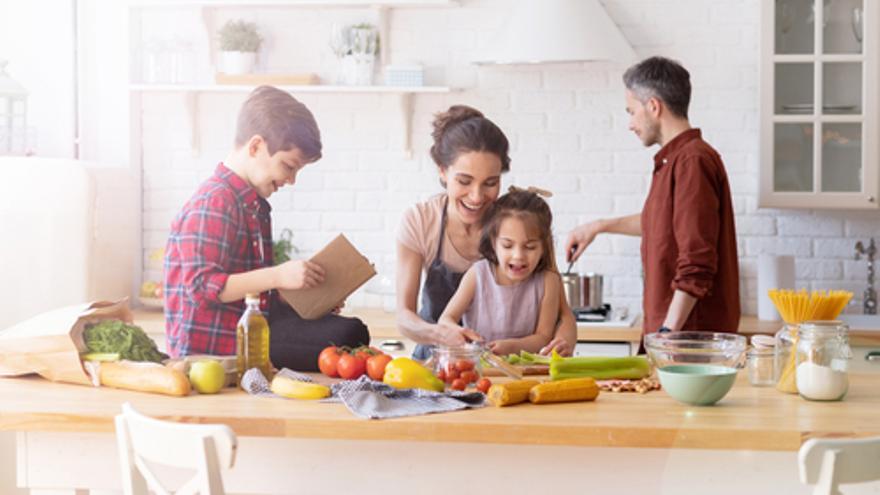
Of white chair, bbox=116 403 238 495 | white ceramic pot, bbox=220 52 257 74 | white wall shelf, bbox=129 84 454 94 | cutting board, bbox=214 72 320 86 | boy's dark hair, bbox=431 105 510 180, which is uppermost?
white ceramic pot, bbox=220 52 257 74

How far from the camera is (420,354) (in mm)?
3596

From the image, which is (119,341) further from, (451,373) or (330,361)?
(451,373)

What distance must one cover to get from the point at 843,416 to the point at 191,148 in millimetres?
3446

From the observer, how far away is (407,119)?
5.09m

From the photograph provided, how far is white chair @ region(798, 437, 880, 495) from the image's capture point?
204cm

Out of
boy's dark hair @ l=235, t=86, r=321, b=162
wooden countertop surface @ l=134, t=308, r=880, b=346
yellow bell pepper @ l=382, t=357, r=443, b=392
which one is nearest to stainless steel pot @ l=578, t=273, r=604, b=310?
wooden countertop surface @ l=134, t=308, r=880, b=346

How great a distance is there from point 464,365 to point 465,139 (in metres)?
0.95

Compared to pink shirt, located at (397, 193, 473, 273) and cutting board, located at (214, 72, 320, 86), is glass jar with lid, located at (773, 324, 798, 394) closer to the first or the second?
pink shirt, located at (397, 193, 473, 273)

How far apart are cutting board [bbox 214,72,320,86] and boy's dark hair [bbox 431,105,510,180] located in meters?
1.54

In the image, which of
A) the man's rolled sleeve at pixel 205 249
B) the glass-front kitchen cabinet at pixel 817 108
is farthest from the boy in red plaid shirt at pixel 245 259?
the glass-front kitchen cabinet at pixel 817 108

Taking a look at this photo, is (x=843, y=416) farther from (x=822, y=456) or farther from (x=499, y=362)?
(x=499, y=362)

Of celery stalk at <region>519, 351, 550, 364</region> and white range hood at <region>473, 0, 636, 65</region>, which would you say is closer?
celery stalk at <region>519, 351, 550, 364</region>

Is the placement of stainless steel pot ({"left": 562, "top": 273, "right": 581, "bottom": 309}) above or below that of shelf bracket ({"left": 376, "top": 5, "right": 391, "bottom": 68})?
below

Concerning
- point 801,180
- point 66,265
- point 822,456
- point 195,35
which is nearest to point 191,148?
point 195,35
